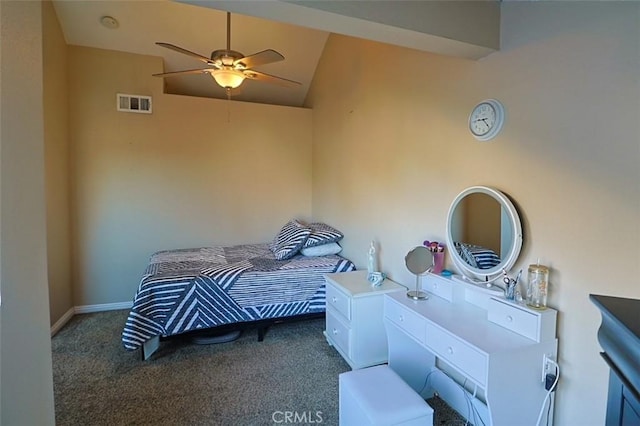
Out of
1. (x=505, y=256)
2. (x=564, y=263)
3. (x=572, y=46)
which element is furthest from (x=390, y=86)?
(x=564, y=263)

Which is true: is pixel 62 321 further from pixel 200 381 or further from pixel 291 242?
pixel 291 242

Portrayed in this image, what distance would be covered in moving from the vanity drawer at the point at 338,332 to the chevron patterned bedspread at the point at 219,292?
0.37 m

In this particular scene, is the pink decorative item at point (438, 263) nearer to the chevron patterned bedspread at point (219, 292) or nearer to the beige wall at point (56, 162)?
the chevron patterned bedspread at point (219, 292)

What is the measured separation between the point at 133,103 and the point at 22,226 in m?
3.29

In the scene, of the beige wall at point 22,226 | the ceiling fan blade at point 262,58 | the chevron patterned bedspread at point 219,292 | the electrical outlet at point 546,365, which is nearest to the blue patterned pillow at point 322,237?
the chevron patterned bedspread at point 219,292

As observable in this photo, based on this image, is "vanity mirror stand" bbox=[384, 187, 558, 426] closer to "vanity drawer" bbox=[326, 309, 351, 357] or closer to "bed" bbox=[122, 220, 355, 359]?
"vanity drawer" bbox=[326, 309, 351, 357]

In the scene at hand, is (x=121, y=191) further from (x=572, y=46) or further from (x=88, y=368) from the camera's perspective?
(x=572, y=46)

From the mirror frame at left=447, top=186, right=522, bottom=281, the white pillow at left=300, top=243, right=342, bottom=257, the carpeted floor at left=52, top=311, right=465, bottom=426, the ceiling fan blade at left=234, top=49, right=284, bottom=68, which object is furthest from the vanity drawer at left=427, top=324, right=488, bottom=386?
the ceiling fan blade at left=234, top=49, right=284, bottom=68

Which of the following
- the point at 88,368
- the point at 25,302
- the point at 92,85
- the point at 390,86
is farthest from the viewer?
the point at 92,85

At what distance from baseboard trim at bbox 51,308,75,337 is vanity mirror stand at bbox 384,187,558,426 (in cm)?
312

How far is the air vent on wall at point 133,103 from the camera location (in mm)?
3586

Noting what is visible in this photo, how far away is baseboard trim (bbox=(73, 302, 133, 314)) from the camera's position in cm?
358

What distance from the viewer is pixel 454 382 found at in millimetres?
2088

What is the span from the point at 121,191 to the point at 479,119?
3.65 meters
